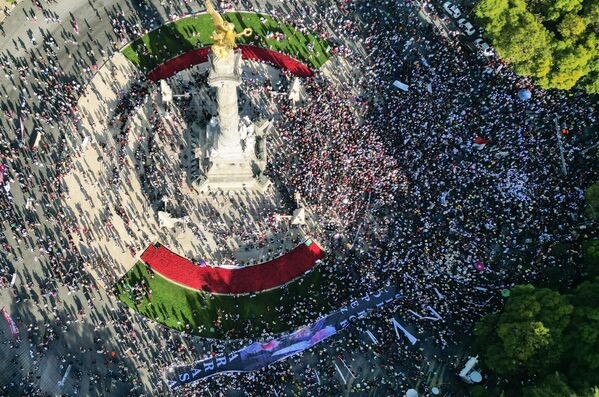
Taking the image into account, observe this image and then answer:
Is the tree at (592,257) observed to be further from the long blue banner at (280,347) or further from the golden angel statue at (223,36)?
the golden angel statue at (223,36)

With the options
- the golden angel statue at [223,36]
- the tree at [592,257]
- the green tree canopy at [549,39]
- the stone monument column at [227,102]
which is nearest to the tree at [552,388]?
the tree at [592,257]

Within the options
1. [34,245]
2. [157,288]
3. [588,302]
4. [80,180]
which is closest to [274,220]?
[157,288]

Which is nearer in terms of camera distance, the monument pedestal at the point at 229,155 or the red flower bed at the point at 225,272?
the monument pedestal at the point at 229,155

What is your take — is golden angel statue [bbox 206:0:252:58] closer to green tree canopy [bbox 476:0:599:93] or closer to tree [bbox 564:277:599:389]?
green tree canopy [bbox 476:0:599:93]

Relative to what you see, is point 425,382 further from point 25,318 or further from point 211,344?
point 25,318

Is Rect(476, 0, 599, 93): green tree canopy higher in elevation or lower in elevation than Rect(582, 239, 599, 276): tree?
higher

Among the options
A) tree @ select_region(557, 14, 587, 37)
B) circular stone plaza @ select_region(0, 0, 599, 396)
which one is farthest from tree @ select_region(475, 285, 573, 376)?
tree @ select_region(557, 14, 587, 37)
